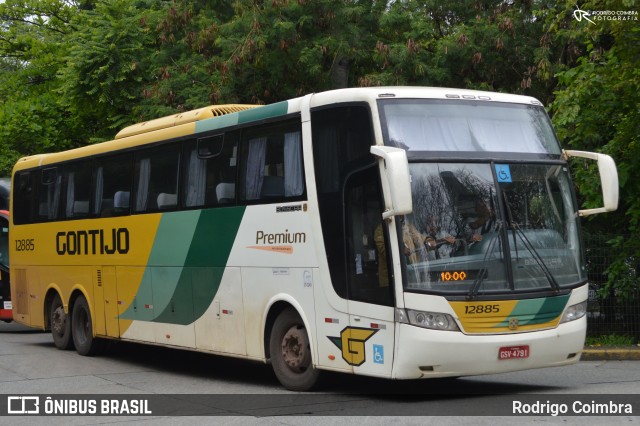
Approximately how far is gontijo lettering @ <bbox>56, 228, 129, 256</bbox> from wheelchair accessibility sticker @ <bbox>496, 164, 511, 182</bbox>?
7.18m

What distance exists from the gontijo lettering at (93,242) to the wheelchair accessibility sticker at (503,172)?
23.6ft

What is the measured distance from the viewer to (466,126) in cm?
1141

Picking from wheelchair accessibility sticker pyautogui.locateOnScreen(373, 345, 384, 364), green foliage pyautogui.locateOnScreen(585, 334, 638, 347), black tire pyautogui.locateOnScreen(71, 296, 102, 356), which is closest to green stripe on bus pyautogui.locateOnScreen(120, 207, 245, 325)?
black tire pyautogui.locateOnScreen(71, 296, 102, 356)

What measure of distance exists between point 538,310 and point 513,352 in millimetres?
553

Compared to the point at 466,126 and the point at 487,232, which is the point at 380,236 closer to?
the point at 487,232

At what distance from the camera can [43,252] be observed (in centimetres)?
1964

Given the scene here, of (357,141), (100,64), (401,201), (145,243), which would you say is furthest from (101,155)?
(100,64)

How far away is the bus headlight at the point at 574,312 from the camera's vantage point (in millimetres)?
11266

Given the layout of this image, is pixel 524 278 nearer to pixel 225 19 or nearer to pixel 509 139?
pixel 509 139

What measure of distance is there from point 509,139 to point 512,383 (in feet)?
10.4

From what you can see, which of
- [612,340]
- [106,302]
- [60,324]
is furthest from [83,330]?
[612,340]

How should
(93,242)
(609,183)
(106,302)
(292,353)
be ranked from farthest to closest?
(93,242), (106,302), (292,353), (609,183)

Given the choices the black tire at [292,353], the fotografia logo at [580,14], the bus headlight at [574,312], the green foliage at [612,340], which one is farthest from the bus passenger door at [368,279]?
the fotografia logo at [580,14]

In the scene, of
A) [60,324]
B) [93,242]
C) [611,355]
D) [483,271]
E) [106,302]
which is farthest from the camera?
[60,324]
